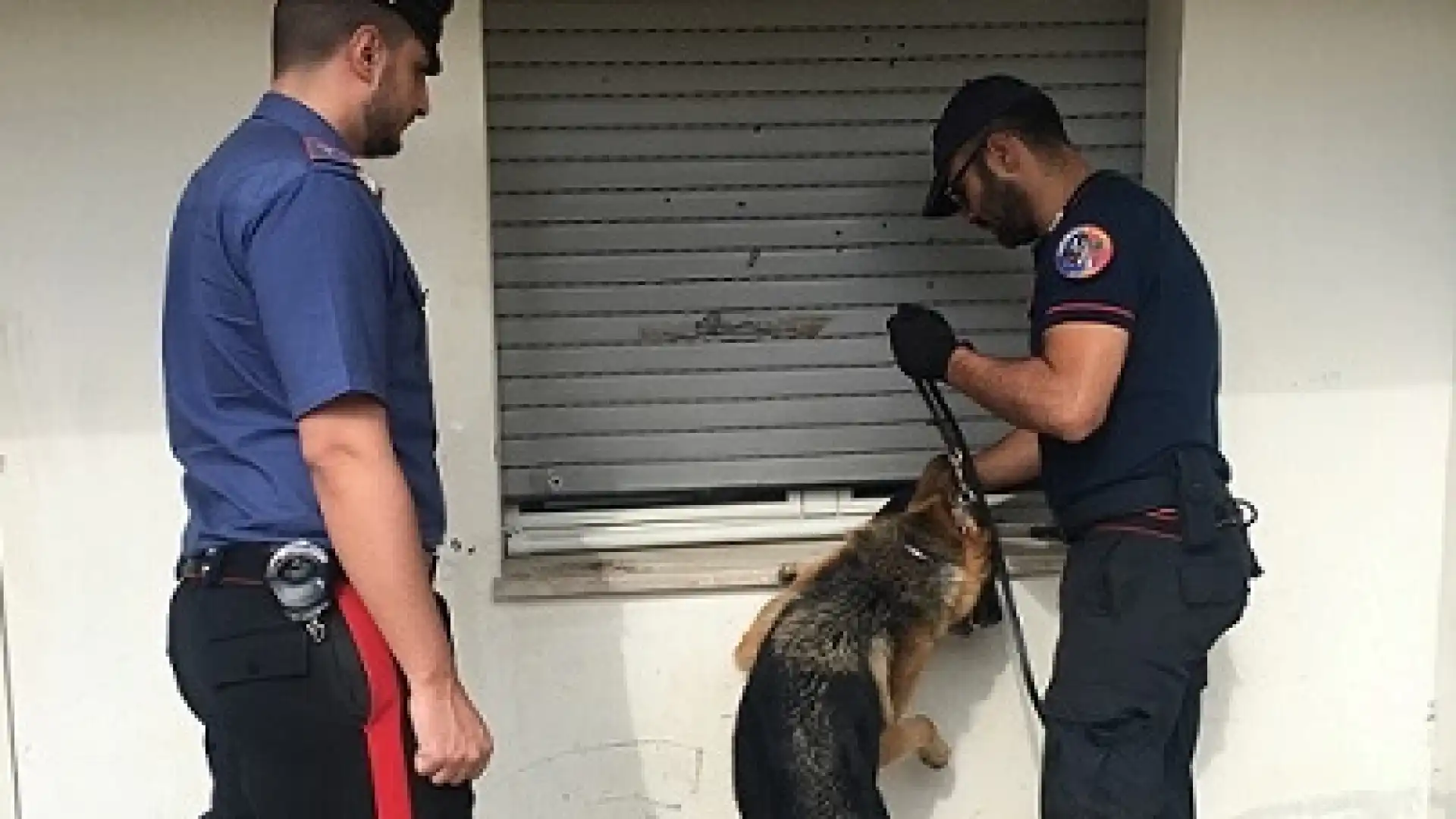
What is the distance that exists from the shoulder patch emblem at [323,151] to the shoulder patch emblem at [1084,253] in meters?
1.46

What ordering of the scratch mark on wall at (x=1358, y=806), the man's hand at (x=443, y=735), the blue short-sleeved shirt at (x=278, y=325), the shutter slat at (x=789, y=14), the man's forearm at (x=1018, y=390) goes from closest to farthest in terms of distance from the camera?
the blue short-sleeved shirt at (x=278, y=325) → the man's hand at (x=443, y=735) → the man's forearm at (x=1018, y=390) → the shutter slat at (x=789, y=14) → the scratch mark on wall at (x=1358, y=806)

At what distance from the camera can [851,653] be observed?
3.29m

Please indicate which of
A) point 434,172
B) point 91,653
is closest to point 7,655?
point 91,653

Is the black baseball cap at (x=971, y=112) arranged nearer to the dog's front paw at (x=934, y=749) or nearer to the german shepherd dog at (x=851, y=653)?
the german shepherd dog at (x=851, y=653)

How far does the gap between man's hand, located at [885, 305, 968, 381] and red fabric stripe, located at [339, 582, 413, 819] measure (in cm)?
150

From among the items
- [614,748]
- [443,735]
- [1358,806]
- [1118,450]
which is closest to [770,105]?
[1118,450]

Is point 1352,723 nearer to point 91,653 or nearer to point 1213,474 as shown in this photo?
point 1213,474

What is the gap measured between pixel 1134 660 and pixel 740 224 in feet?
4.52

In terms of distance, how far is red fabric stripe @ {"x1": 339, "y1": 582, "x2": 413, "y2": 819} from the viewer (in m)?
2.18

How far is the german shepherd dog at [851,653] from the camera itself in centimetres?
322

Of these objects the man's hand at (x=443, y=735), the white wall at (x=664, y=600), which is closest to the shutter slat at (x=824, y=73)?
the white wall at (x=664, y=600)

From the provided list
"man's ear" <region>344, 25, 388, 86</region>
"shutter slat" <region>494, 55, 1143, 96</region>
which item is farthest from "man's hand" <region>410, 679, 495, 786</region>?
"shutter slat" <region>494, 55, 1143, 96</region>

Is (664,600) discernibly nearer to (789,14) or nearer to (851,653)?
(851,653)

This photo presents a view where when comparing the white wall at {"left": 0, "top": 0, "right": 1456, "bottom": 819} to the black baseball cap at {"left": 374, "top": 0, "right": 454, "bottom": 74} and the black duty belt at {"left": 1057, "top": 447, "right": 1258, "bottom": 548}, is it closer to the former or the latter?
the black duty belt at {"left": 1057, "top": 447, "right": 1258, "bottom": 548}
